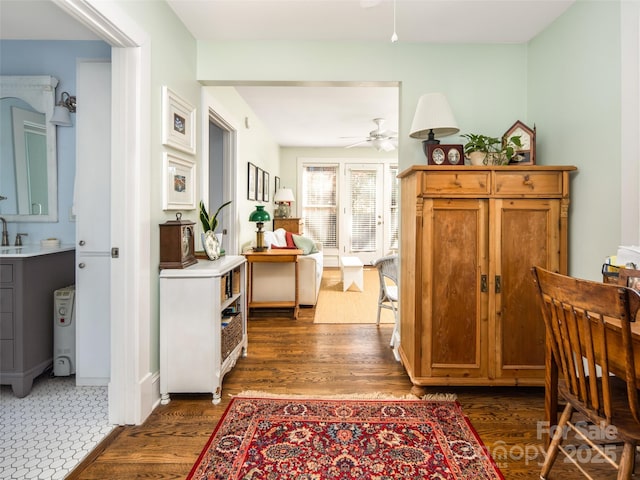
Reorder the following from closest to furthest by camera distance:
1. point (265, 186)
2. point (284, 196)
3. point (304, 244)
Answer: point (304, 244) → point (265, 186) → point (284, 196)

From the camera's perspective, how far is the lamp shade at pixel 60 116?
264cm

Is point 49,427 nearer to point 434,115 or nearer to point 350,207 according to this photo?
point 434,115

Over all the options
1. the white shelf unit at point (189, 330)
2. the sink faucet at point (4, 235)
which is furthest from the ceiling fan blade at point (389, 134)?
the sink faucet at point (4, 235)

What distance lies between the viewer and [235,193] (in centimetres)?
424

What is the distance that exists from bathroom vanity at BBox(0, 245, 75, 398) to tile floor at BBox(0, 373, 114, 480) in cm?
14

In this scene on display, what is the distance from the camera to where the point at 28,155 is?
107 inches

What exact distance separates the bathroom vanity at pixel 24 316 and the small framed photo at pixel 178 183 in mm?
885

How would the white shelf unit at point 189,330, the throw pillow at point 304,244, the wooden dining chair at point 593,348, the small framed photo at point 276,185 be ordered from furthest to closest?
the small framed photo at point 276,185 → the throw pillow at point 304,244 → the white shelf unit at point 189,330 → the wooden dining chair at point 593,348

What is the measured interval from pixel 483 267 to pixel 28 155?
3391 mm

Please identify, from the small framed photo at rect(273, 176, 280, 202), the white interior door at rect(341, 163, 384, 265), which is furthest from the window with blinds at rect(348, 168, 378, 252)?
the small framed photo at rect(273, 176, 280, 202)

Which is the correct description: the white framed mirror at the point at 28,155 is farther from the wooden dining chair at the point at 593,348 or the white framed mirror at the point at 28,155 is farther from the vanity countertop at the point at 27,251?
the wooden dining chair at the point at 593,348

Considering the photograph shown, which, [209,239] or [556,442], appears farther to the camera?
[209,239]

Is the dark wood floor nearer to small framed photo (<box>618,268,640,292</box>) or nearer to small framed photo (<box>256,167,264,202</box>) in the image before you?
small framed photo (<box>618,268,640,292</box>)

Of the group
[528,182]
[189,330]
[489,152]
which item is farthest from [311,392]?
[489,152]
